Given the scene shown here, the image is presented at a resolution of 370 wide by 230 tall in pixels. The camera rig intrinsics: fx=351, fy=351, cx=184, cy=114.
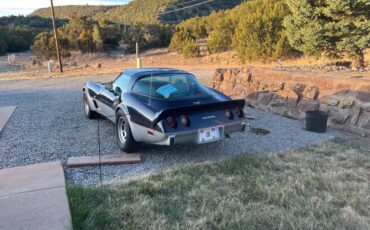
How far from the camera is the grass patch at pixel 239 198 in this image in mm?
3359

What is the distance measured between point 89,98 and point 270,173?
14.8ft

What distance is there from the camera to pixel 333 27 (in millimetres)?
10852

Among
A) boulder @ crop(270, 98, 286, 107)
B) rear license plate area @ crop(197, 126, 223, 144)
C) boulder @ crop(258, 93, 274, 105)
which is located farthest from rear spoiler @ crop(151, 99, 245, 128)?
boulder @ crop(258, 93, 274, 105)

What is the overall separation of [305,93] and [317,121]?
140 centimetres

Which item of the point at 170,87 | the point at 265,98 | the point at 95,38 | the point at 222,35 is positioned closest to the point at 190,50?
the point at 222,35

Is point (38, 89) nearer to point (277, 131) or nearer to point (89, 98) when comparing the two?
point (89, 98)

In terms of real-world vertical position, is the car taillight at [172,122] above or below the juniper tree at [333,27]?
below

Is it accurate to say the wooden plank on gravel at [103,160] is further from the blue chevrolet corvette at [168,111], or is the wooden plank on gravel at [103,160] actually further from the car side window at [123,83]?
the car side window at [123,83]

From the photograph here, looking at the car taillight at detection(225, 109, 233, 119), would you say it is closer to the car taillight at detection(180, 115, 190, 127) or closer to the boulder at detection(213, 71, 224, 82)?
the car taillight at detection(180, 115, 190, 127)

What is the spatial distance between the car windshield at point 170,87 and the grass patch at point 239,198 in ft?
4.04

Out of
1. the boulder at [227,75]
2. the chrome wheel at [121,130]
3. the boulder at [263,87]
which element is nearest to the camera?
the chrome wheel at [121,130]

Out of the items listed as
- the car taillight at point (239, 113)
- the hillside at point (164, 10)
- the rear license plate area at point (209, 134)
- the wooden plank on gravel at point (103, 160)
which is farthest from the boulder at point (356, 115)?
the hillside at point (164, 10)

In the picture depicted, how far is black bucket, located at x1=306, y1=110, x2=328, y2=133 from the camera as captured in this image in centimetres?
673

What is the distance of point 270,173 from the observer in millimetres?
4578
